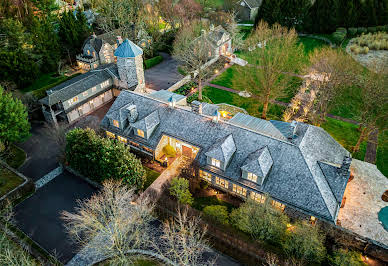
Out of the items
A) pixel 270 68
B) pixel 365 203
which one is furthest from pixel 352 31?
pixel 365 203

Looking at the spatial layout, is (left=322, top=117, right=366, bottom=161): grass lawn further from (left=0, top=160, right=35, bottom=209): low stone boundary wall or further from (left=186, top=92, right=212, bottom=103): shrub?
(left=0, top=160, right=35, bottom=209): low stone boundary wall

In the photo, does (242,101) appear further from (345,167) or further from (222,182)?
(345,167)

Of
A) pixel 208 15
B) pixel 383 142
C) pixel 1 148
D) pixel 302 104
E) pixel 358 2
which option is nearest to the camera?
pixel 1 148

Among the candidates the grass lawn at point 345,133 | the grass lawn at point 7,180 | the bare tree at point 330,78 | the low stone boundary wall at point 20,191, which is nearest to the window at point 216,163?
the bare tree at point 330,78

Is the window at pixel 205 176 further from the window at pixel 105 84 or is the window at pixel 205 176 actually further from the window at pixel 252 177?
the window at pixel 105 84

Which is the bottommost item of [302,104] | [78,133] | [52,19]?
[302,104]

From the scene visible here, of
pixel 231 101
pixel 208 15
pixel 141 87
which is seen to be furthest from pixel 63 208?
pixel 208 15

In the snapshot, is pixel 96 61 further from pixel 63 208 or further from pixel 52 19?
pixel 63 208
